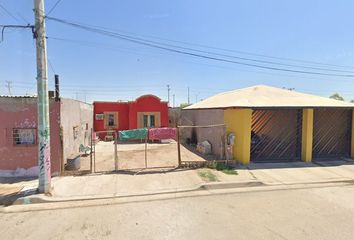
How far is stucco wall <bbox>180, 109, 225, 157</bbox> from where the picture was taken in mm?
12336

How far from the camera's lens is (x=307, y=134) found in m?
11.6

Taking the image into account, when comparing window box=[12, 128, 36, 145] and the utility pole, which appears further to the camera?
window box=[12, 128, 36, 145]

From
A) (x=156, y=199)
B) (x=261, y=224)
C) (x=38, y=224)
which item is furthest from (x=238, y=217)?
(x=38, y=224)

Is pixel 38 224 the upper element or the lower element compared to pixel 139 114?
lower

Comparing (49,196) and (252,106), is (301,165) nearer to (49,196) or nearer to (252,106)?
(252,106)

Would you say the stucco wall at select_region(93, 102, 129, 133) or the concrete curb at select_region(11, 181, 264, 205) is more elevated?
the stucco wall at select_region(93, 102, 129, 133)

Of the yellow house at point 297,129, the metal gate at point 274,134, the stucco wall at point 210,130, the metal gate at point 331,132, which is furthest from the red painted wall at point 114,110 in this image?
the metal gate at point 331,132

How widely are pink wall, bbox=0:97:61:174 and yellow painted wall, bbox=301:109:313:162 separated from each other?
10.7 metres

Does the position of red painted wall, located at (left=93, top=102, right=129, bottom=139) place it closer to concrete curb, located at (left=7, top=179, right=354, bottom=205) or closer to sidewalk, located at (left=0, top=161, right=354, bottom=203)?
sidewalk, located at (left=0, top=161, right=354, bottom=203)

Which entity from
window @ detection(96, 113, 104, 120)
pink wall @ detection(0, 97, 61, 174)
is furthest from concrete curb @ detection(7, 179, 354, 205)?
window @ detection(96, 113, 104, 120)

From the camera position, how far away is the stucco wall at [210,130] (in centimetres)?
1234

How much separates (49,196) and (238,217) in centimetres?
532

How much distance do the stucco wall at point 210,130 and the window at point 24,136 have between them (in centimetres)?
761

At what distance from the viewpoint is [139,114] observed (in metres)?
20.9
